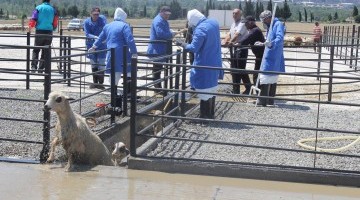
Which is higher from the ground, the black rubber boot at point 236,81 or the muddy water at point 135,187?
the black rubber boot at point 236,81

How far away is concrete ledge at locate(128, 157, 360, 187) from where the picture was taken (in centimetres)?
684

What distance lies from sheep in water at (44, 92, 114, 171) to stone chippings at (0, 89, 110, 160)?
592mm

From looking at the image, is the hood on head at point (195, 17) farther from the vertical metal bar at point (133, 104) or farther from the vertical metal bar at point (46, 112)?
the vertical metal bar at point (46, 112)

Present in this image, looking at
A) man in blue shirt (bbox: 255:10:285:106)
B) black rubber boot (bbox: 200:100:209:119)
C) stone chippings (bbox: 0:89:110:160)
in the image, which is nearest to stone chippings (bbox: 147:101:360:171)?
black rubber boot (bbox: 200:100:209:119)

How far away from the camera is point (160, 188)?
6516mm

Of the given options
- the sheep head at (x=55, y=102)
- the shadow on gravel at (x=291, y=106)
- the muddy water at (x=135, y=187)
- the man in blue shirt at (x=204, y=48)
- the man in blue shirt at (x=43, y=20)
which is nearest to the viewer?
the muddy water at (x=135, y=187)

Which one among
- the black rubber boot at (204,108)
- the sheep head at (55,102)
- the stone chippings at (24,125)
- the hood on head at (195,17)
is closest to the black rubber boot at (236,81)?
the stone chippings at (24,125)

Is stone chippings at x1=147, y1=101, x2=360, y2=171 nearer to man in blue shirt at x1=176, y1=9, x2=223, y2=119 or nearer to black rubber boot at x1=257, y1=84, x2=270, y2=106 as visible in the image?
black rubber boot at x1=257, y1=84, x2=270, y2=106

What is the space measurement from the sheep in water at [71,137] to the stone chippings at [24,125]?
59 cm

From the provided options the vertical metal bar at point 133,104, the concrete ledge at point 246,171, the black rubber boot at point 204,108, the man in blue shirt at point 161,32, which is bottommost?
the concrete ledge at point 246,171

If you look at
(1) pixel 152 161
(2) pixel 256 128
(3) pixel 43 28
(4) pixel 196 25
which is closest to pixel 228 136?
(2) pixel 256 128

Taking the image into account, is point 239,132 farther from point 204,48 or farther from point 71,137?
point 71,137

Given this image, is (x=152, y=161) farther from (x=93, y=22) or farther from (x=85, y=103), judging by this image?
(x=93, y=22)

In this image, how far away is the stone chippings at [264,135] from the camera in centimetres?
810
